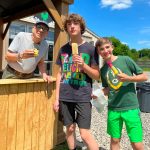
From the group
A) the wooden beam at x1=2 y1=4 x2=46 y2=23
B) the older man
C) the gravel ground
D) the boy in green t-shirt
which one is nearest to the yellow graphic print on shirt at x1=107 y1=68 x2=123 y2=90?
the boy in green t-shirt

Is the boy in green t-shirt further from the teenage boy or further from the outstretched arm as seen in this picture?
the teenage boy

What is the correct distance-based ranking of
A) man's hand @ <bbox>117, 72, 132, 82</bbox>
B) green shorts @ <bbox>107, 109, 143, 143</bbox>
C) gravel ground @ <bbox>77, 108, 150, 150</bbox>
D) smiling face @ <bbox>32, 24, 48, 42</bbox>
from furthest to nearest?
gravel ground @ <bbox>77, 108, 150, 150</bbox>
smiling face @ <bbox>32, 24, 48, 42</bbox>
green shorts @ <bbox>107, 109, 143, 143</bbox>
man's hand @ <bbox>117, 72, 132, 82</bbox>

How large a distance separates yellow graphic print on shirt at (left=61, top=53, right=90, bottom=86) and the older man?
1.29 feet

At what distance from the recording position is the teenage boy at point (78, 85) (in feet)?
10.2

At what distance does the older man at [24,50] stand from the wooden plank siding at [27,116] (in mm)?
224

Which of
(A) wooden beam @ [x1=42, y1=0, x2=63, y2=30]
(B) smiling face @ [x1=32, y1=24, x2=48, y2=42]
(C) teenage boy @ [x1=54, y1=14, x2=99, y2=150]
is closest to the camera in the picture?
(C) teenage boy @ [x1=54, y1=14, x2=99, y2=150]

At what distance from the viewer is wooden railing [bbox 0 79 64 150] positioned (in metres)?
3.28

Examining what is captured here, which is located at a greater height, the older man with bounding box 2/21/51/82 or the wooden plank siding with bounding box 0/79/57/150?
the older man with bounding box 2/21/51/82

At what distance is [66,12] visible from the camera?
4.23 metres

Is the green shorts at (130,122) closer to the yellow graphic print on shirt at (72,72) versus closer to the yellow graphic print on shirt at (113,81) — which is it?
the yellow graphic print on shirt at (113,81)

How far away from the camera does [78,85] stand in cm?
317

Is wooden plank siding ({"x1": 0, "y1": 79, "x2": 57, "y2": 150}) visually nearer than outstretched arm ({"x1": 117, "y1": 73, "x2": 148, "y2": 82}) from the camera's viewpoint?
No

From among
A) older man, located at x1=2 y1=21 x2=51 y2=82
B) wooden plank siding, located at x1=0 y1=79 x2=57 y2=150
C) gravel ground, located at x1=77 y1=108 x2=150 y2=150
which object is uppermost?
older man, located at x1=2 y1=21 x2=51 y2=82

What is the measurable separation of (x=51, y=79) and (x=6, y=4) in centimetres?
311
